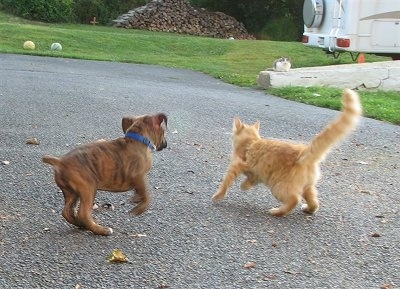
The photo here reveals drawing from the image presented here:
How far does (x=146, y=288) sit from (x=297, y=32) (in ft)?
106

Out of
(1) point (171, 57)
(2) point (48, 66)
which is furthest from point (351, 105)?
(1) point (171, 57)

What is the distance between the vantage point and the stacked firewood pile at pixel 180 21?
106 ft

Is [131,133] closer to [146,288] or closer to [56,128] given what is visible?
[146,288]

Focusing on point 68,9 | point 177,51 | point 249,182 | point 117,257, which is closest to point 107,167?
point 117,257

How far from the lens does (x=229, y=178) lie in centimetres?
488

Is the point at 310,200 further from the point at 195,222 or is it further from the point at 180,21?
the point at 180,21

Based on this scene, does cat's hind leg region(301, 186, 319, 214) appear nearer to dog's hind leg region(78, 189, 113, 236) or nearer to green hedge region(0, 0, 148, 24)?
dog's hind leg region(78, 189, 113, 236)

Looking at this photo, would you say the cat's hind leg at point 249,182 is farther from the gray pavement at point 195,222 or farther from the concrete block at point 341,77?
the concrete block at point 341,77

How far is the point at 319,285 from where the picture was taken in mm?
3420

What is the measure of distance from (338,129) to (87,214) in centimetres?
175

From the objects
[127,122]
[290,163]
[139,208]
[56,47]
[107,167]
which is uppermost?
[127,122]

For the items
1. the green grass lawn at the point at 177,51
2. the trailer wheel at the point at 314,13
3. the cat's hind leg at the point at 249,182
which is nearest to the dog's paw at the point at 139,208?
the cat's hind leg at the point at 249,182

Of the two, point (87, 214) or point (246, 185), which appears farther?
point (246, 185)

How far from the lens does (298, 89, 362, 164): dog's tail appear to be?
4.26 metres
